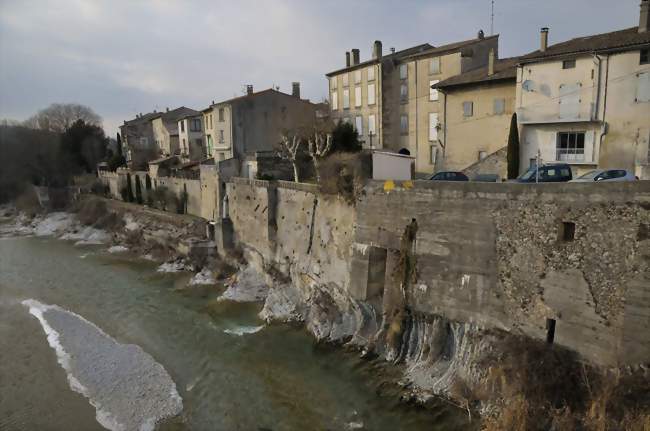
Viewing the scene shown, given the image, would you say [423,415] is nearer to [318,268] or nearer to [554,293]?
[554,293]

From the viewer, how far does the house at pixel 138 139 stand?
5209 centimetres

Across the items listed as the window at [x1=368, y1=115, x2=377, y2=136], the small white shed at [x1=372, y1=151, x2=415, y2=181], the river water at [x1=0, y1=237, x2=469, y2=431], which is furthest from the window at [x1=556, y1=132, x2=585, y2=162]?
the window at [x1=368, y1=115, x2=377, y2=136]

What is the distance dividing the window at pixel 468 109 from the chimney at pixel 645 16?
7619mm

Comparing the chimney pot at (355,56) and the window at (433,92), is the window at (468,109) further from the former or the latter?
the chimney pot at (355,56)

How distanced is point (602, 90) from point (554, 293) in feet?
35.1

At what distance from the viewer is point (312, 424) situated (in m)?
11.9

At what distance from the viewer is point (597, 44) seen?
58.1 feet

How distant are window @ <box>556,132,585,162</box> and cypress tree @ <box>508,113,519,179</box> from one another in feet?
5.56

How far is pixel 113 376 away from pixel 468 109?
67.9 feet

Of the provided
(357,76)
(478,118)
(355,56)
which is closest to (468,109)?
(478,118)

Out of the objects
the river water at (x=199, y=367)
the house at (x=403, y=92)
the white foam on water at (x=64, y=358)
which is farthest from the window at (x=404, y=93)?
the white foam on water at (x=64, y=358)

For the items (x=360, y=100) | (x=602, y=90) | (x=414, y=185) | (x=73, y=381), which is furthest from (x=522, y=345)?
(x=360, y=100)

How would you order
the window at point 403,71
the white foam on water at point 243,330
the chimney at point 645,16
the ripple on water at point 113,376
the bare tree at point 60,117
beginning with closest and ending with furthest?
the ripple on water at point 113,376 → the chimney at point 645,16 → the white foam on water at point 243,330 → the window at point 403,71 → the bare tree at point 60,117

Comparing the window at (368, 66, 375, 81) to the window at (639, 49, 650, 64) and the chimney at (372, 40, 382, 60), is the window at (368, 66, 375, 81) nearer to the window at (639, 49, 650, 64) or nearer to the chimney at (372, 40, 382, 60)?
the chimney at (372, 40, 382, 60)
